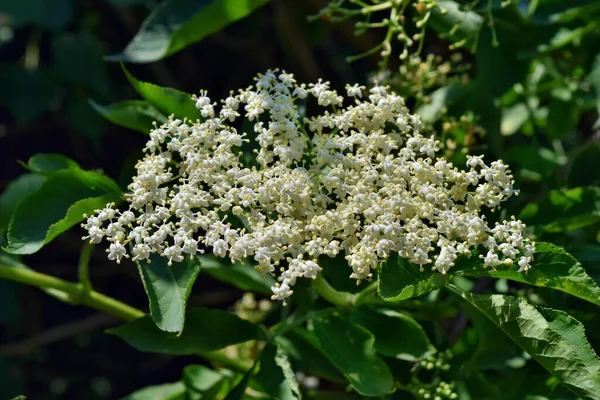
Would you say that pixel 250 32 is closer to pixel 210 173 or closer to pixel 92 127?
pixel 92 127

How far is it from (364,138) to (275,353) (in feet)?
1.85

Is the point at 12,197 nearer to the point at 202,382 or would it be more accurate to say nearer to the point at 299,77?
the point at 202,382

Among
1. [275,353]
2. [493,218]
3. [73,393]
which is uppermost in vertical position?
[493,218]

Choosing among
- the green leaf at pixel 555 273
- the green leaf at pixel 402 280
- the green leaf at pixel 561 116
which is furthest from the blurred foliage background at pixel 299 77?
the green leaf at pixel 402 280

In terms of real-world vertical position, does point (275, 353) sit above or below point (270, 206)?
below

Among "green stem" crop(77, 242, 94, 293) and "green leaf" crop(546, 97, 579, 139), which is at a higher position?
"green leaf" crop(546, 97, 579, 139)

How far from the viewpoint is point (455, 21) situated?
2.20m

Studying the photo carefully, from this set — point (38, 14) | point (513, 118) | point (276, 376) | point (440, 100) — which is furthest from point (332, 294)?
point (38, 14)

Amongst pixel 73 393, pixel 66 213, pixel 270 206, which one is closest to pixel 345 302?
pixel 270 206

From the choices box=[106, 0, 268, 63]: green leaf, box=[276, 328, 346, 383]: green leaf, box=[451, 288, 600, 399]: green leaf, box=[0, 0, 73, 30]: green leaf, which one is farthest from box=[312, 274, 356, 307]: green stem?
box=[0, 0, 73, 30]: green leaf

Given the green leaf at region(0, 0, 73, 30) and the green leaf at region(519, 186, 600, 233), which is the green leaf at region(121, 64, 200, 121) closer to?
the green leaf at region(519, 186, 600, 233)

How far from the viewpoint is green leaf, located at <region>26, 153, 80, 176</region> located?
1.95 m

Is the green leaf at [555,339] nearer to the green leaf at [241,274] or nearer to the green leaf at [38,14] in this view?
the green leaf at [241,274]

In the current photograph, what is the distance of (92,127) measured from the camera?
10.4 ft
